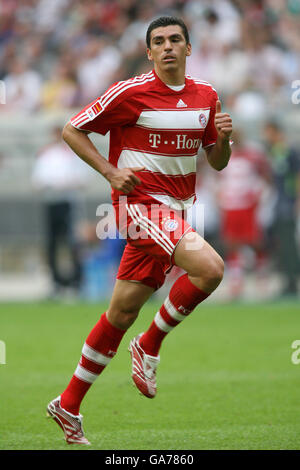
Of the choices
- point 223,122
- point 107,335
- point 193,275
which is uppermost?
point 223,122

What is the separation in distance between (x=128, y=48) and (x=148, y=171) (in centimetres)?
1123

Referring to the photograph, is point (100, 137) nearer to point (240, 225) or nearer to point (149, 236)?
point (240, 225)

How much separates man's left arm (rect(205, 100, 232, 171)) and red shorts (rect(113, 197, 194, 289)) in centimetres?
45

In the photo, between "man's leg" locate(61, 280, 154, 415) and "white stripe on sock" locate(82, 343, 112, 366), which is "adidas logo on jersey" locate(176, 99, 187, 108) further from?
"white stripe on sock" locate(82, 343, 112, 366)

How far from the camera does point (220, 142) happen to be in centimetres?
573

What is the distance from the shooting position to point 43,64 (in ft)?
60.3

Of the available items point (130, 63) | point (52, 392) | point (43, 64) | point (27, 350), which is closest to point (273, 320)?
point (27, 350)

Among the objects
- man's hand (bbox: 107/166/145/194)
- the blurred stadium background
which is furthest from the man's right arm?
the blurred stadium background

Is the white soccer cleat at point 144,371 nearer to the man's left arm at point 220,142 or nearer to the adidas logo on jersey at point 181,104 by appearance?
the man's left arm at point 220,142

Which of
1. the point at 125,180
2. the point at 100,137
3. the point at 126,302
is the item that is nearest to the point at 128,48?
the point at 100,137

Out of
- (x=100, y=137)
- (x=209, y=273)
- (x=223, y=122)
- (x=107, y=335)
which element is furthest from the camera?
(x=100, y=137)

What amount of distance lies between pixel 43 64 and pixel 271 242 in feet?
22.5

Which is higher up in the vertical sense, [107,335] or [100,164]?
[100,164]
